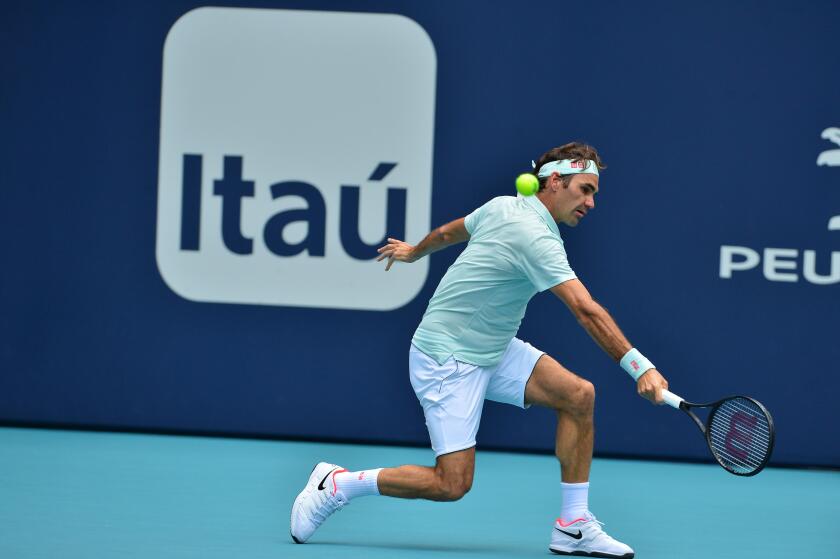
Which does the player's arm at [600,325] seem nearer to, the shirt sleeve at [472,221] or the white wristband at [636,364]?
the white wristband at [636,364]

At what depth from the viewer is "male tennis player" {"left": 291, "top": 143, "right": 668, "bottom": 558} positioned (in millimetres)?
3975

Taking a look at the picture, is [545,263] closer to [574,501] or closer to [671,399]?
[671,399]

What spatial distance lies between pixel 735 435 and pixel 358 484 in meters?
1.10

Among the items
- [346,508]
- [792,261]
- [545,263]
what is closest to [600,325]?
[545,263]

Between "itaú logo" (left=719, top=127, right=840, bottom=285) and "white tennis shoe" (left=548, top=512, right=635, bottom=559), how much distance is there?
6.68 ft

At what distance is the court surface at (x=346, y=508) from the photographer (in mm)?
4035

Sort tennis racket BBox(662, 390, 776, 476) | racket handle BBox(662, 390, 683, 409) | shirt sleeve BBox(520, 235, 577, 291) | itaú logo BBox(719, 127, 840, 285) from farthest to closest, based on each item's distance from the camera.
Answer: itaú logo BBox(719, 127, 840, 285) < shirt sleeve BBox(520, 235, 577, 291) < tennis racket BBox(662, 390, 776, 476) < racket handle BBox(662, 390, 683, 409)

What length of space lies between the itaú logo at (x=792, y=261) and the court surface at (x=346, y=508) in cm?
84

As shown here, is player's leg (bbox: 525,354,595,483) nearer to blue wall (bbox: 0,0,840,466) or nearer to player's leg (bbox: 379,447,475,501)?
player's leg (bbox: 379,447,475,501)

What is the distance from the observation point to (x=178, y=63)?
5.88 meters

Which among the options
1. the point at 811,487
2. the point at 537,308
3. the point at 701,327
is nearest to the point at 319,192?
the point at 537,308

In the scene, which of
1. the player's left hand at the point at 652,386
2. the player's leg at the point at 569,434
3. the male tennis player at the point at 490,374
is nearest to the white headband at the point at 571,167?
the male tennis player at the point at 490,374

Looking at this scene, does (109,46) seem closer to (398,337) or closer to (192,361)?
(192,361)

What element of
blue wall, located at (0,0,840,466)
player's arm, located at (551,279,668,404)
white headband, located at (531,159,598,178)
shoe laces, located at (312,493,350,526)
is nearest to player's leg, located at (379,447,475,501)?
shoe laces, located at (312,493,350,526)
